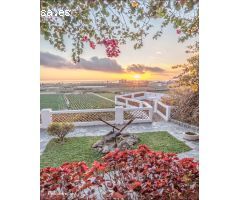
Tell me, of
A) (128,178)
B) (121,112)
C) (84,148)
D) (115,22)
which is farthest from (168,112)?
(115,22)

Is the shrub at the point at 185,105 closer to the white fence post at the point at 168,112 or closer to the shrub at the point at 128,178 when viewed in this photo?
the white fence post at the point at 168,112

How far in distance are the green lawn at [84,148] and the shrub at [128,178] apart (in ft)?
0.68

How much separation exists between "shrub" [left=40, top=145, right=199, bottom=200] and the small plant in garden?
0.34 metres

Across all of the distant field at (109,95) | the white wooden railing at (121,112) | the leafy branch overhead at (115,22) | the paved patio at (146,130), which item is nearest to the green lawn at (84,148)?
the paved patio at (146,130)

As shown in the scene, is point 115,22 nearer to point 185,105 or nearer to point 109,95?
point 109,95

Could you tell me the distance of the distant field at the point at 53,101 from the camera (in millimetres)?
3008

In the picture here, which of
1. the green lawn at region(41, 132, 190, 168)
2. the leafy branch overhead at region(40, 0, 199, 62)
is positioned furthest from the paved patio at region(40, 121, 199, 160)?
the leafy branch overhead at region(40, 0, 199, 62)

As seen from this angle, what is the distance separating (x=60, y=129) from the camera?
118 inches

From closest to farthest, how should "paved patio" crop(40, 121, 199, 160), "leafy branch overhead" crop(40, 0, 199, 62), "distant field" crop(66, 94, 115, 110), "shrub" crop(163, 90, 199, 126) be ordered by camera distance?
"leafy branch overhead" crop(40, 0, 199, 62) < "paved patio" crop(40, 121, 199, 160) < "distant field" crop(66, 94, 115, 110) < "shrub" crop(163, 90, 199, 126)

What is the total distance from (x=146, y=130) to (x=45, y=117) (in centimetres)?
106

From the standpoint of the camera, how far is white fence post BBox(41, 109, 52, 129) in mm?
3000

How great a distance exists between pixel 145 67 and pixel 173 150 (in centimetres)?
94

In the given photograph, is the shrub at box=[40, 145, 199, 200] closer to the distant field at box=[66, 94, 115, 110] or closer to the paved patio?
the paved patio
